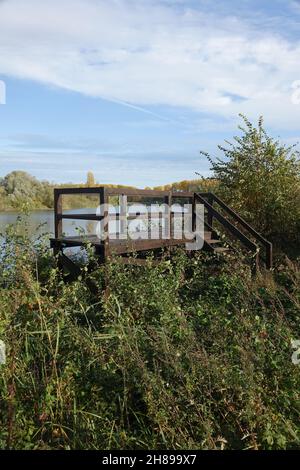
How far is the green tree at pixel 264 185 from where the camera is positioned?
41.6 ft

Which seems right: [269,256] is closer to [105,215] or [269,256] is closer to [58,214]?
[105,215]

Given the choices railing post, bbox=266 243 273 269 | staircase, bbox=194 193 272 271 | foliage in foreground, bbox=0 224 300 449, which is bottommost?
foliage in foreground, bbox=0 224 300 449

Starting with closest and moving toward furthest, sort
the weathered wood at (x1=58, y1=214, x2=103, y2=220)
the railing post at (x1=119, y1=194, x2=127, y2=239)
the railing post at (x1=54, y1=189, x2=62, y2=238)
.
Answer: the weathered wood at (x1=58, y1=214, x2=103, y2=220) < the railing post at (x1=119, y1=194, x2=127, y2=239) < the railing post at (x1=54, y1=189, x2=62, y2=238)

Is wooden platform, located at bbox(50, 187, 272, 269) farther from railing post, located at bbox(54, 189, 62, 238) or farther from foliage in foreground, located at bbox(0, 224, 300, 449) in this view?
foliage in foreground, located at bbox(0, 224, 300, 449)

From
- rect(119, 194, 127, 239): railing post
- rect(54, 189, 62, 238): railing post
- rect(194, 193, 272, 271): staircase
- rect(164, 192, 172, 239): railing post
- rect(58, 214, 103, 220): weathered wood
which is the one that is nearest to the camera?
rect(58, 214, 103, 220): weathered wood

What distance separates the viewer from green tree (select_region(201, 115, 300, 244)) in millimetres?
12672

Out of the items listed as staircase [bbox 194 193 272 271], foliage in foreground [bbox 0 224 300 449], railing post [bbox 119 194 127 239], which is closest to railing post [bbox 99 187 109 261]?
railing post [bbox 119 194 127 239]

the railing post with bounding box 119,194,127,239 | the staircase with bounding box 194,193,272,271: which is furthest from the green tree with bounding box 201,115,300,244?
the railing post with bounding box 119,194,127,239

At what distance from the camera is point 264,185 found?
1284 cm

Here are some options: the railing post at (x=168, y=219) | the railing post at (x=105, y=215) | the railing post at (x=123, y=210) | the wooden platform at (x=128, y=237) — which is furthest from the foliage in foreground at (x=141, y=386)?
the railing post at (x=168, y=219)

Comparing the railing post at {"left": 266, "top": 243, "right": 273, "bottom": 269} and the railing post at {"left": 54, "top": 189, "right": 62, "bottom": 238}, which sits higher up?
the railing post at {"left": 54, "top": 189, "right": 62, "bottom": 238}

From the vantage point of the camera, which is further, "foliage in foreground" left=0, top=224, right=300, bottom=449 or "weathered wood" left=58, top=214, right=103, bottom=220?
"weathered wood" left=58, top=214, right=103, bottom=220
